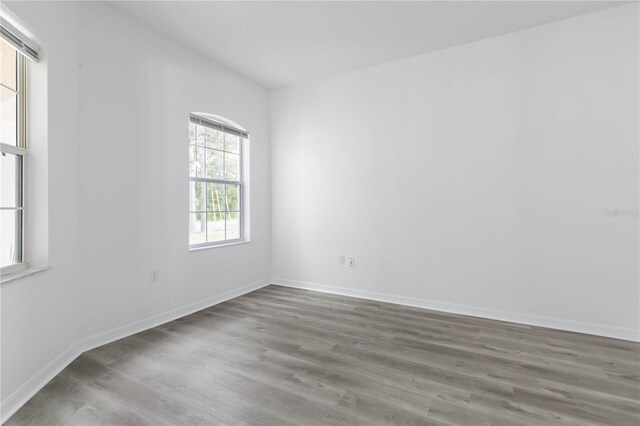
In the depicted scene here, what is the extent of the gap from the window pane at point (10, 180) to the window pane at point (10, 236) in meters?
0.07

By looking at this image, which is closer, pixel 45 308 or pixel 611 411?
pixel 611 411

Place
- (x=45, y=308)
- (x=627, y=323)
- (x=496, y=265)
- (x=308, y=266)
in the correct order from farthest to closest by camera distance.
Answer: (x=308, y=266) < (x=496, y=265) < (x=627, y=323) < (x=45, y=308)

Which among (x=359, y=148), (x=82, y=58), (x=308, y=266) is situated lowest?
(x=308, y=266)

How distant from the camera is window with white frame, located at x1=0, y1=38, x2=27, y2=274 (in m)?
1.95

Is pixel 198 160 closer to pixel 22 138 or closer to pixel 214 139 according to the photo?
pixel 214 139

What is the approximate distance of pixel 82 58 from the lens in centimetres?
252

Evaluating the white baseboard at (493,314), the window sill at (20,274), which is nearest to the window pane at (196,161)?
the window sill at (20,274)

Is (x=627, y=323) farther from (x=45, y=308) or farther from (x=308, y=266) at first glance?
(x=45, y=308)

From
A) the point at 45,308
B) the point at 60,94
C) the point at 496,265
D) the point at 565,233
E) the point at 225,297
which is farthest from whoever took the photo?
the point at 225,297

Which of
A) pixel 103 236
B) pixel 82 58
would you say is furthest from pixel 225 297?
pixel 82 58

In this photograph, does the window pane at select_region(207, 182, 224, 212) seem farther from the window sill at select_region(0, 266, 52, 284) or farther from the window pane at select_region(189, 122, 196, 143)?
the window sill at select_region(0, 266, 52, 284)

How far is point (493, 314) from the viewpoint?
3.30 meters

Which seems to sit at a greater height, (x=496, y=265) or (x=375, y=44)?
(x=375, y=44)

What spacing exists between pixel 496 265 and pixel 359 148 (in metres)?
2.10
